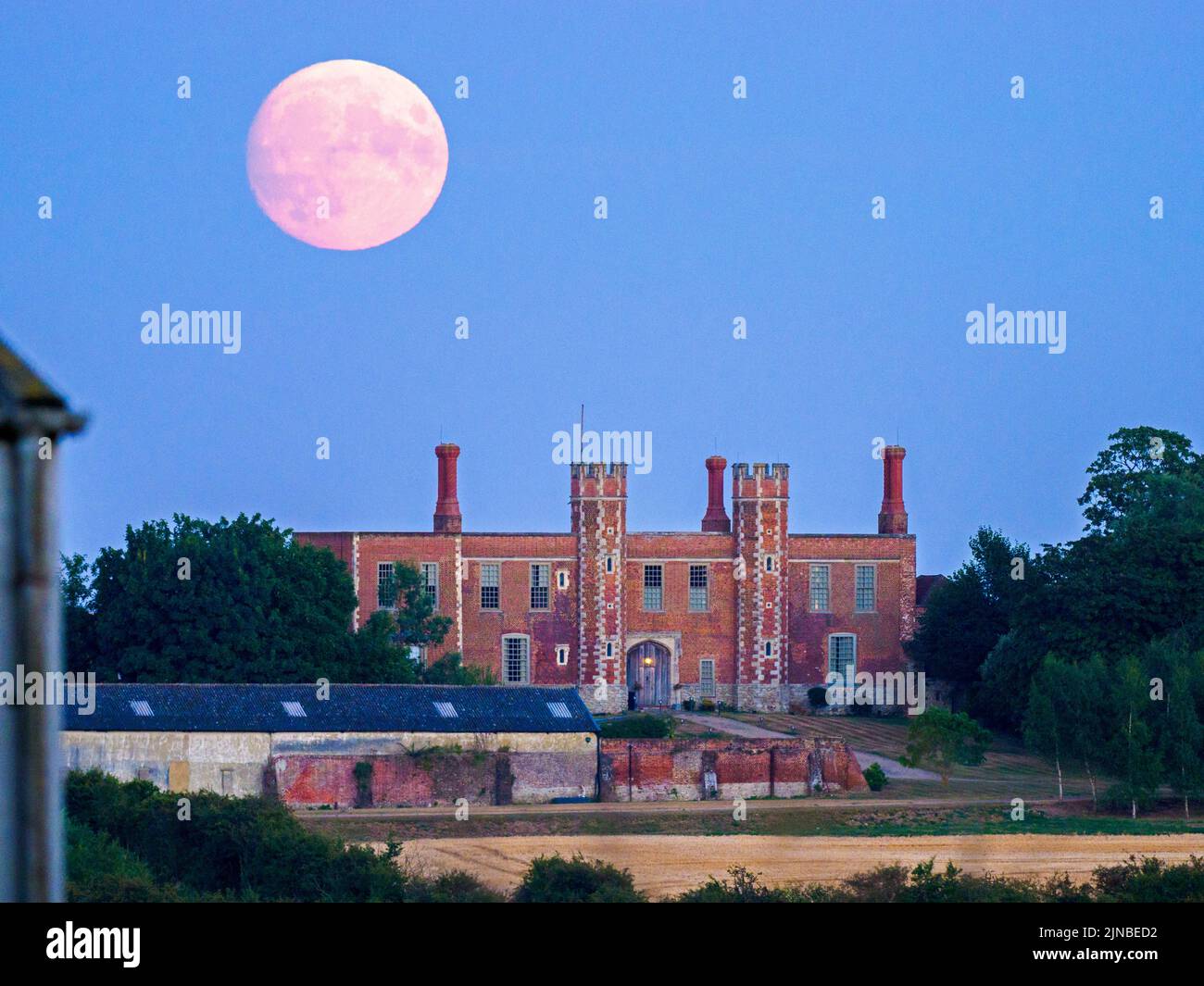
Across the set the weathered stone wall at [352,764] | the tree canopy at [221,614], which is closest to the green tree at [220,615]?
the tree canopy at [221,614]

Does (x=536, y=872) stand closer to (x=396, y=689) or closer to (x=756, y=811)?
(x=756, y=811)

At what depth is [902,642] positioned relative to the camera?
6550 cm

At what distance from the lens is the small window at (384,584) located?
63.0 m

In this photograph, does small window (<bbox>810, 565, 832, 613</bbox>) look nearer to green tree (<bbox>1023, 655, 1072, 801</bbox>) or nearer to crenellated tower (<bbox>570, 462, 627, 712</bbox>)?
crenellated tower (<bbox>570, 462, 627, 712</bbox>)

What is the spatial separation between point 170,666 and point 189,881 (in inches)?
835

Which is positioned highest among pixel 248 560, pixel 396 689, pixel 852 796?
pixel 248 560

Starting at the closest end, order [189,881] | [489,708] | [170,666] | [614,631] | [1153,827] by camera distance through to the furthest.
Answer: [189,881] < [1153,827] < [489,708] < [170,666] < [614,631]

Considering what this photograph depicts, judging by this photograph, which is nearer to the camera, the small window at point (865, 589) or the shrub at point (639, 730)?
the shrub at point (639, 730)

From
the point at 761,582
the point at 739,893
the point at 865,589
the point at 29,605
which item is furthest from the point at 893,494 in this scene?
the point at 29,605

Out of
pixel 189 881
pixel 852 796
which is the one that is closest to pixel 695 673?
pixel 852 796

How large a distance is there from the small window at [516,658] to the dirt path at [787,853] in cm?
2684

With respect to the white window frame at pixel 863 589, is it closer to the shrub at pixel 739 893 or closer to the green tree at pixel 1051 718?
the green tree at pixel 1051 718

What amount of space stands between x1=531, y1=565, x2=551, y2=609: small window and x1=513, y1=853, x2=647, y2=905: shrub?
3670cm

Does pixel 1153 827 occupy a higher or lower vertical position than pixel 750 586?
lower
